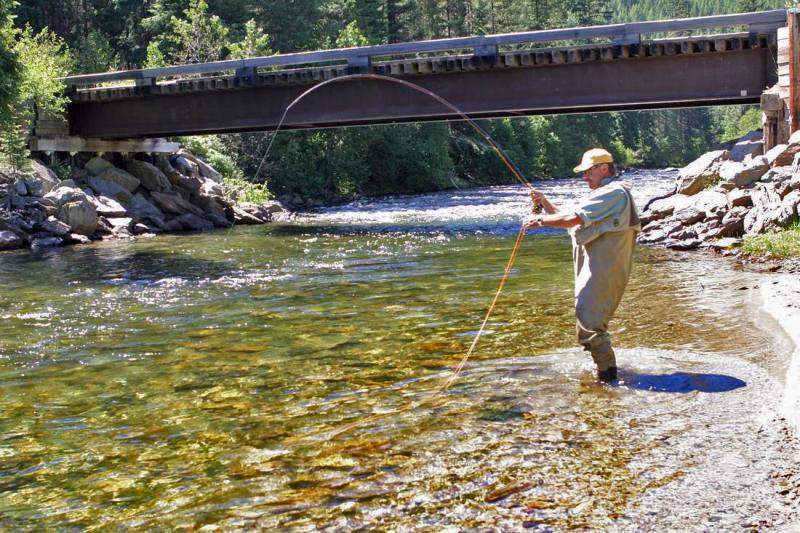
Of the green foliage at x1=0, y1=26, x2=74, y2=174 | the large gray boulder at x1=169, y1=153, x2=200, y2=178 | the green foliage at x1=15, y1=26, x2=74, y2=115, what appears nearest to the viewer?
the green foliage at x1=0, y1=26, x2=74, y2=174

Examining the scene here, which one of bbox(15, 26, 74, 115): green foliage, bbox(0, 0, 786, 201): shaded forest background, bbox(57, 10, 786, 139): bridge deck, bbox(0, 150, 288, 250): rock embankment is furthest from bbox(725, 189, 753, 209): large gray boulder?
bbox(15, 26, 74, 115): green foliage

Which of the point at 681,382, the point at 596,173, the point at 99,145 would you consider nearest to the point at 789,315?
the point at 681,382

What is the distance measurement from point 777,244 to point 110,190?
22627 millimetres

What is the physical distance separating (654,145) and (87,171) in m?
86.7

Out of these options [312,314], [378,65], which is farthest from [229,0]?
[312,314]

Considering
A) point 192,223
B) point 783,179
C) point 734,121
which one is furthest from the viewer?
point 734,121

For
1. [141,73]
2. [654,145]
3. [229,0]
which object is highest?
[229,0]

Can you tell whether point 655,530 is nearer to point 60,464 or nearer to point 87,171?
point 60,464

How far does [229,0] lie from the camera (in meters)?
57.0

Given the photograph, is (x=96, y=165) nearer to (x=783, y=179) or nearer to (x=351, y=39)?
(x=351, y=39)

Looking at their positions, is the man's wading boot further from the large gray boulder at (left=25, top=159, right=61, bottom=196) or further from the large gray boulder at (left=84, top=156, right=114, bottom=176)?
the large gray boulder at (left=84, top=156, right=114, bottom=176)

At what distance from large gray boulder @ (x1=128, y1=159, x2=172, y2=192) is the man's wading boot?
1098 inches

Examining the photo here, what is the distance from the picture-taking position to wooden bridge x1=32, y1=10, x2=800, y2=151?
25.0m

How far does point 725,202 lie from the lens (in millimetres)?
18703
